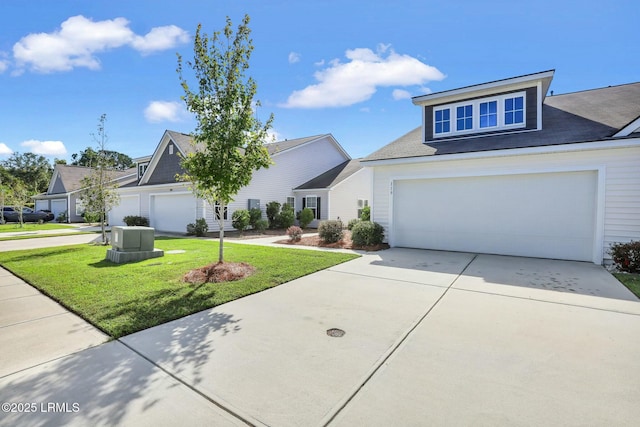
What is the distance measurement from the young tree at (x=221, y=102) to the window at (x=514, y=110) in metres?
9.37

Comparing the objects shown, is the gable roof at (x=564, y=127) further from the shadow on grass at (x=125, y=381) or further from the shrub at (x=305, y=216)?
the shadow on grass at (x=125, y=381)

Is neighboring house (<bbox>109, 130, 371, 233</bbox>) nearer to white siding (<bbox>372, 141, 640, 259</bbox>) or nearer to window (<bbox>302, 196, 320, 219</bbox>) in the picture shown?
window (<bbox>302, 196, 320, 219</bbox>)

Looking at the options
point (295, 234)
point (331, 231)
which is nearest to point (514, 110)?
point (331, 231)

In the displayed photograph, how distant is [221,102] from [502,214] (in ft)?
29.7

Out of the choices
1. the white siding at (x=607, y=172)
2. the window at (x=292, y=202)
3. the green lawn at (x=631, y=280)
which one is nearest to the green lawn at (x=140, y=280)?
the white siding at (x=607, y=172)

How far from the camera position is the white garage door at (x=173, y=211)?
17188 millimetres

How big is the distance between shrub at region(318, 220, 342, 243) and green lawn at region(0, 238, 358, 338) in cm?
216

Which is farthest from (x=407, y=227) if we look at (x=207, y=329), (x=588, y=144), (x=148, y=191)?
(x=148, y=191)

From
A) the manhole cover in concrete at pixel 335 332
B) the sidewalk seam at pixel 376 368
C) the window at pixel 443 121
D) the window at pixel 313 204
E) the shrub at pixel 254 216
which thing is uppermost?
the window at pixel 443 121

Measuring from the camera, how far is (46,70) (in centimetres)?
1366

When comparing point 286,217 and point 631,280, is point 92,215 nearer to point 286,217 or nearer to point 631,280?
point 286,217

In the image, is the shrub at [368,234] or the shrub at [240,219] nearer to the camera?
the shrub at [368,234]

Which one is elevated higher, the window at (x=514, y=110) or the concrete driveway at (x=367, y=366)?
the window at (x=514, y=110)

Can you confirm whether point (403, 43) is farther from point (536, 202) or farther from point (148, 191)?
point (148, 191)
